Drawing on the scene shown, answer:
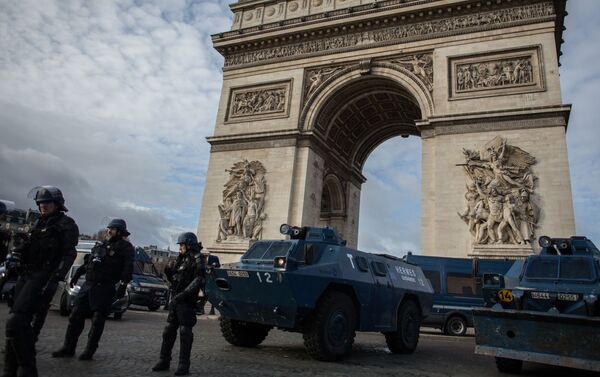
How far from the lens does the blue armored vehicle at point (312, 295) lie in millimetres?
6320

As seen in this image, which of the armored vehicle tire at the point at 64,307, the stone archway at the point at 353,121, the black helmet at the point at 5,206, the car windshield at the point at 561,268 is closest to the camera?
the black helmet at the point at 5,206

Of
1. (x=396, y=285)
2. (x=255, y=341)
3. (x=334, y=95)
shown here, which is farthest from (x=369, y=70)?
(x=255, y=341)

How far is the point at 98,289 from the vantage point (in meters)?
5.54

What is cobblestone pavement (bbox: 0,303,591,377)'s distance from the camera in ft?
16.4

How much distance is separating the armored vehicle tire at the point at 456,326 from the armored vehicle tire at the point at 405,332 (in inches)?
204

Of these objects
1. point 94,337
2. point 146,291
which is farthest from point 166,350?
point 146,291

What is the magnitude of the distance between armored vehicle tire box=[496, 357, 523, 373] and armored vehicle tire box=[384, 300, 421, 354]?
2.02 m

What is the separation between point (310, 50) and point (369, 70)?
3.36m

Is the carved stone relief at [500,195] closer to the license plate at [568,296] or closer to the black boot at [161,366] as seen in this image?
the license plate at [568,296]

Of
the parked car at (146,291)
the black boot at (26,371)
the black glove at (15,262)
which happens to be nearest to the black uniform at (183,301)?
the black boot at (26,371)

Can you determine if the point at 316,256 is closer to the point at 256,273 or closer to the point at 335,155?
the point at 256,273

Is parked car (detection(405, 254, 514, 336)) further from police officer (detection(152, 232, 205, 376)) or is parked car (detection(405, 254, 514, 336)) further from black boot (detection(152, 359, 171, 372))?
black boot (detection(152, 359, 171, 372))

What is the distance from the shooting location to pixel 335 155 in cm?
2208

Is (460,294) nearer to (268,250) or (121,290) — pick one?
(268,250)
